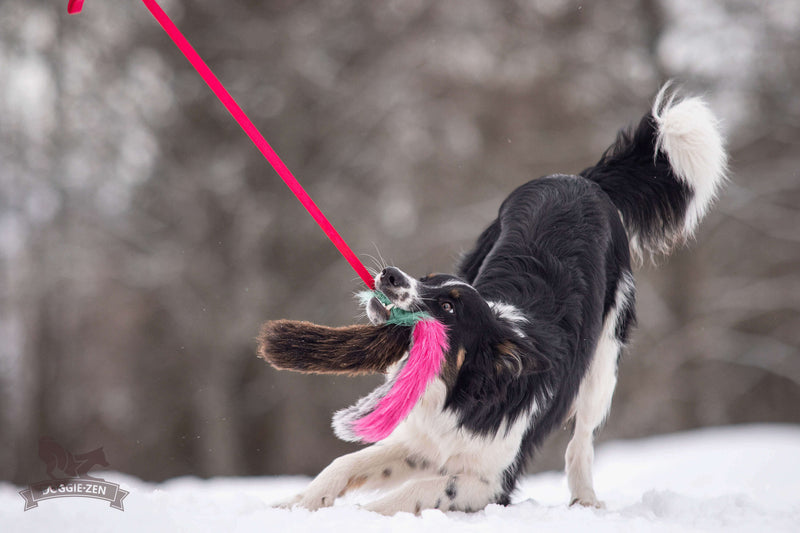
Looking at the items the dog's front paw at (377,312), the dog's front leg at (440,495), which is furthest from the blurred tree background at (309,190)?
the dog's front paw at (377,312)

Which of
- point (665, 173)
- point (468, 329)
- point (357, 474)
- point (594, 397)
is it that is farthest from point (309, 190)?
point (468, 329)

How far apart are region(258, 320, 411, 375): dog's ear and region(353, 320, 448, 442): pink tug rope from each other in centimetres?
9

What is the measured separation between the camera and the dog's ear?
2961mm

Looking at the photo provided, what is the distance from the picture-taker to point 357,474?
11.3 ft

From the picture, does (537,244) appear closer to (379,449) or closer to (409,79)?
(379,449)

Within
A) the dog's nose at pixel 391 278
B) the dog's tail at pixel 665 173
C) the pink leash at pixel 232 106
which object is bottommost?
the dog's nose at pixel 391 278

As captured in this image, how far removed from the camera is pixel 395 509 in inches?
124

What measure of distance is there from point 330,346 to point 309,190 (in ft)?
29.2

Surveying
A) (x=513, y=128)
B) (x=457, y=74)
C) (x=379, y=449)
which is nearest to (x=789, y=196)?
(x=513, y=128)

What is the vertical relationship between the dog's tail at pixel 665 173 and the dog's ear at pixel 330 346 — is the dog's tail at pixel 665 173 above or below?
above

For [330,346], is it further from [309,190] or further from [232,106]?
[309,190]

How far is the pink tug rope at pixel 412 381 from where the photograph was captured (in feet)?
9.92

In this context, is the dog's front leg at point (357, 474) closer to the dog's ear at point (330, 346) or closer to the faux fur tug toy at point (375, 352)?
the faux fur tug toy at point (375, 352)

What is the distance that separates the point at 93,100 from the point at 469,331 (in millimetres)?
9606
